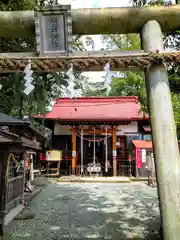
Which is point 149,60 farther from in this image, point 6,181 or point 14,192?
point 14,192

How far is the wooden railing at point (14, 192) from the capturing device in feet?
21.5

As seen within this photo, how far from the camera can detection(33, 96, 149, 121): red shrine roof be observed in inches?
607

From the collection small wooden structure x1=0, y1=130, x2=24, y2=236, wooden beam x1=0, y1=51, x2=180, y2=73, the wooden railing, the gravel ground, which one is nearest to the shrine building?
the gravel ground

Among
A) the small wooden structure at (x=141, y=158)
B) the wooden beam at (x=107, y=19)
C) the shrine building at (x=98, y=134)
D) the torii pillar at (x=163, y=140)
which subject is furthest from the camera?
the shrine building at (x=98, y=134)

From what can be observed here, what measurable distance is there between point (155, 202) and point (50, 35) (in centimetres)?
665

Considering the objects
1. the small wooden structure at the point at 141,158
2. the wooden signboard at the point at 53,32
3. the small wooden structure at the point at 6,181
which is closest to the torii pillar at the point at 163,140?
the wooden signboard at the point at 53,32

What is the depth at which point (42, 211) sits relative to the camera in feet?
24.1

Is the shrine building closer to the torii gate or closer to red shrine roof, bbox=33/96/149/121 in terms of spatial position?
red shrine roof, bbox=33/96/149/121

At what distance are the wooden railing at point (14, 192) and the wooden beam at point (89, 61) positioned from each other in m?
3.74

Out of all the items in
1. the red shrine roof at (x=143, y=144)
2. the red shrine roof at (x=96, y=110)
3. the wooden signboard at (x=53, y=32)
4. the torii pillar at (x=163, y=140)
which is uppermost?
the red shrine roof at (x=96, y=110)

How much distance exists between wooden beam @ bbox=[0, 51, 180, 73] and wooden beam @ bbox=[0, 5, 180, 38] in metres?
0.51

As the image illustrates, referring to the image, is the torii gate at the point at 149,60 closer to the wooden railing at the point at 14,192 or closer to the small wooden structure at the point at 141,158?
the wooden railing at the point at 14,192

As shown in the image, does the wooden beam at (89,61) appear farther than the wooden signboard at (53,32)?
No

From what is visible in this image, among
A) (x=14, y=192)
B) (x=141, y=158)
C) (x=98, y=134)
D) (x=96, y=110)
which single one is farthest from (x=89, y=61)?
(x=96, y=110)
